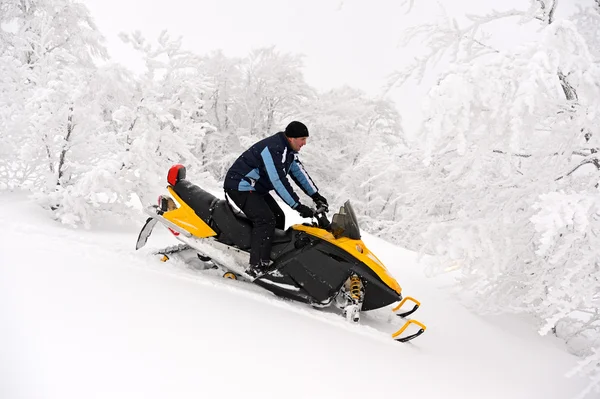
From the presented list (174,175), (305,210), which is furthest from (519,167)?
(174,175)

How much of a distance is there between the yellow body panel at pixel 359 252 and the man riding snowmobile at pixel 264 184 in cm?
21

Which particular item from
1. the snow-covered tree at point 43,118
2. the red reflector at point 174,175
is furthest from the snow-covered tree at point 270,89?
the red reflector at point 174,175

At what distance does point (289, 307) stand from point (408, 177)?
96.6 inches

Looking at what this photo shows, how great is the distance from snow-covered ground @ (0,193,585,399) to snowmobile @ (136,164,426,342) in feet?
0.61

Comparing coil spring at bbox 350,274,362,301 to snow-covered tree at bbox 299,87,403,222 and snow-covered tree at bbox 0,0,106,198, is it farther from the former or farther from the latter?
snow-covered tree at bbox 299,87,403,222

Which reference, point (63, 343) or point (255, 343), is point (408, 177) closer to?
point (255, 343)

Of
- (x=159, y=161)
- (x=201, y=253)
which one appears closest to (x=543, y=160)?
(x=201, y=253)

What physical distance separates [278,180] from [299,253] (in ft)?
2.43

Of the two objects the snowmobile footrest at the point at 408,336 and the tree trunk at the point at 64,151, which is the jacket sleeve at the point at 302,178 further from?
the tree trunk at the point at 64,151

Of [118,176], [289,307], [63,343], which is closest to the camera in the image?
[63,343]

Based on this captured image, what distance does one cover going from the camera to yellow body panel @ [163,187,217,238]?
4.27 meters

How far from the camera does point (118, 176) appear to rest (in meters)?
6.14

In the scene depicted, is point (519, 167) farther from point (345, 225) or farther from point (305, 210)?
point (305, 210)

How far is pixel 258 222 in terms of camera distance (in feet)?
13.1
